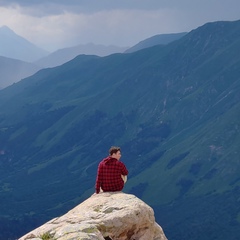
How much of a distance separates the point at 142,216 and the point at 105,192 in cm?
473

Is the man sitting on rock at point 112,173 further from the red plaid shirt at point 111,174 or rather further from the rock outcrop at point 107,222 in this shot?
the rock outcrop at point 107,222

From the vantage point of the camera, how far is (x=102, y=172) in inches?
1319

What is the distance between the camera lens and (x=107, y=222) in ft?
90.2

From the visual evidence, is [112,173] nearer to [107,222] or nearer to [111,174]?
[111,174]

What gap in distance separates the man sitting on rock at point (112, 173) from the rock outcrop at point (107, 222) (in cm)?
113

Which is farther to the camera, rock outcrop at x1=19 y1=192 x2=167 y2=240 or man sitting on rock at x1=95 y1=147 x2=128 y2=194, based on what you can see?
man sitting on rock at x1=95 y1=147 x2=128 y2=194

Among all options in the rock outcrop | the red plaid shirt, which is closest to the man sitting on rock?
the red plaid shirt

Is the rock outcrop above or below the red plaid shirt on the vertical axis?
below

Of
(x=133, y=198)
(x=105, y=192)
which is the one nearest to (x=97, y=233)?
(x=133, y=198)

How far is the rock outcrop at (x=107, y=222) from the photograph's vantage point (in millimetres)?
24469

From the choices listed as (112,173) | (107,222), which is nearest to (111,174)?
(112,173)

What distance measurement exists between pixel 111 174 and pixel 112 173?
0.34 feet

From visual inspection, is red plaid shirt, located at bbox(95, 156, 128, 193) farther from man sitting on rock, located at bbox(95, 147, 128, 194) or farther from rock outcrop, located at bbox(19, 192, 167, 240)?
rock outcrop, located at bbox(19, 192, 167, 240)

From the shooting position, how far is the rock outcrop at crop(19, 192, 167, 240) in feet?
80.3
